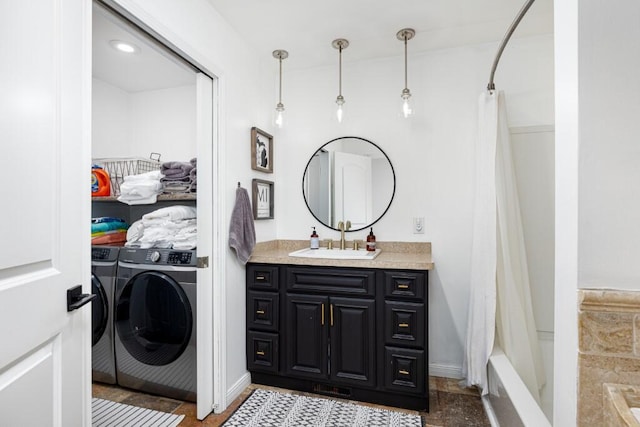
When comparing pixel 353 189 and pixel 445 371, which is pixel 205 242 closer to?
pixel 353 189

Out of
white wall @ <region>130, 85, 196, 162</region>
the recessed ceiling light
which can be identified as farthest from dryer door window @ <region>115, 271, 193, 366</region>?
the recessed ceiling light

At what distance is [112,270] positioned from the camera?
Result: 2102mm

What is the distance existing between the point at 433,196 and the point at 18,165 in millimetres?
2278

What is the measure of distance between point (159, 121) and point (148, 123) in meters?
0.12

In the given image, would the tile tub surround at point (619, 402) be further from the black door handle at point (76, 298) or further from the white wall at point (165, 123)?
the white wall at point (165, 123)

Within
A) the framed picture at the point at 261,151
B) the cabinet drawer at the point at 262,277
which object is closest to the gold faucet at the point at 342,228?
the cabinet drawer at the point at 262,277

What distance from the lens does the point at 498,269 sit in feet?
6.23

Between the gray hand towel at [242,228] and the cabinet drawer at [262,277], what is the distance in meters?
0.11

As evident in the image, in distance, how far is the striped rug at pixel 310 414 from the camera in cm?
179

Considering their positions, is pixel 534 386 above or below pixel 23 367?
below

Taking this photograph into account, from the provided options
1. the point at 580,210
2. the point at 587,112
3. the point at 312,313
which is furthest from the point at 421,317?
the point at 587,112

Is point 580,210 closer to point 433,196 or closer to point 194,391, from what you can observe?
point 433,196

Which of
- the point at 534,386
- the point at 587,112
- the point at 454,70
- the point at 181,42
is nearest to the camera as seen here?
the point at 587,112

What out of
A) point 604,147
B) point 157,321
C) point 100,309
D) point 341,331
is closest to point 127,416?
point 157,321
